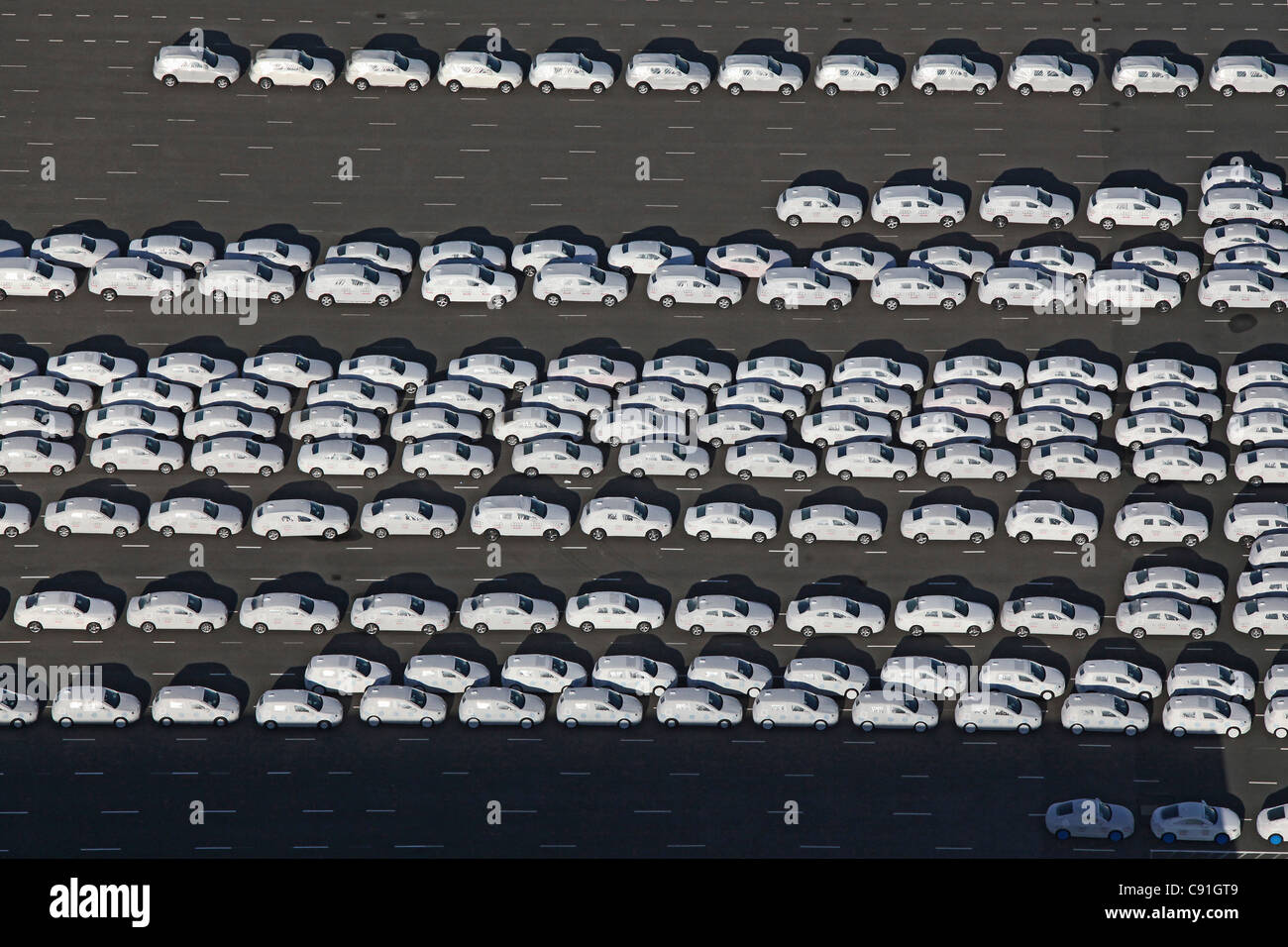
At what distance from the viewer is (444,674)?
8088 centimetres

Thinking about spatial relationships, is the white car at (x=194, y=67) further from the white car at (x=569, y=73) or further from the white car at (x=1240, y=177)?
the white car at (x=1240, y=177)

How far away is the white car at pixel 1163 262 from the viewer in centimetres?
8975

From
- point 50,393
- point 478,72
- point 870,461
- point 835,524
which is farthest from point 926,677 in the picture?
point 50,393

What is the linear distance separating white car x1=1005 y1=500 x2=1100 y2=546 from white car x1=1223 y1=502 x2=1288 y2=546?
6814 millimetres

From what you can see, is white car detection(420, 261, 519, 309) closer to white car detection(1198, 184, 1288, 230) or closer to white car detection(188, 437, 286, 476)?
white car detection(188, 437, 286, 476)

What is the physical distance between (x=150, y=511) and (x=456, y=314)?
62.5 ft

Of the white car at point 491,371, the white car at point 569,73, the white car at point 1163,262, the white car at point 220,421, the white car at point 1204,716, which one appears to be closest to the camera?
the white car at point 1204,716

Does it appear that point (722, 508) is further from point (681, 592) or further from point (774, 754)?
point (774, 754)

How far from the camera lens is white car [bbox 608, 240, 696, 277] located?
294ft

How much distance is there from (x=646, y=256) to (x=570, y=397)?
30.7ft

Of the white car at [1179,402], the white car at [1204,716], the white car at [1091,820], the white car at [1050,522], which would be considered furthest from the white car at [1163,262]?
the white car at [1091,820]

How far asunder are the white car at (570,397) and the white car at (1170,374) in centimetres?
2770

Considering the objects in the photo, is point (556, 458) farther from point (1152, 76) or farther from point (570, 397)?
point (1152, 76)

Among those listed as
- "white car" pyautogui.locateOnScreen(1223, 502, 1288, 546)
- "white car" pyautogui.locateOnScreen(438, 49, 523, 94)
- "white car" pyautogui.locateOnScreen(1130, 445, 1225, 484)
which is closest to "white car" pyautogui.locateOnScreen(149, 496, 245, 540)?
"white car" pyautogui.locateOnScreen(438, 49, 523, 94)
